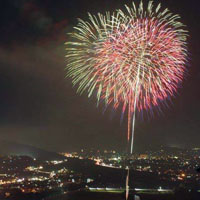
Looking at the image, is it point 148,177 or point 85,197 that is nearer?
point 85,197

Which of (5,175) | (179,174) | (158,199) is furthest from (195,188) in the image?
(5,175)

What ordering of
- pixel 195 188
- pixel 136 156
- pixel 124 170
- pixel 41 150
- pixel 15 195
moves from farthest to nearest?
pixel 41 150
pixel 136 156
pixel 124 170
pixel 195 188
pixel 15 195

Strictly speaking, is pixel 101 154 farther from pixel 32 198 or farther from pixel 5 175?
pixel 32 198

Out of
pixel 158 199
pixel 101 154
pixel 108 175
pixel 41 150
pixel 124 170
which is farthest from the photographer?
pixel 41 150

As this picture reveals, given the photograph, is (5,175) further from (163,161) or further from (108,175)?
(163,161)

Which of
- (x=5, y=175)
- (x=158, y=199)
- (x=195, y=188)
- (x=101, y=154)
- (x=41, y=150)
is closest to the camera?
(x=158, y=199)

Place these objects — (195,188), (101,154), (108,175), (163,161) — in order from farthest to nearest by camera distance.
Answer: (101,154)
(163,161)
(108,175)
(195,188)

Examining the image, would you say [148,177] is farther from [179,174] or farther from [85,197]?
[85,197]

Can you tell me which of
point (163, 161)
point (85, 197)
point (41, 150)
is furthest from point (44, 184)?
point (41, 150)

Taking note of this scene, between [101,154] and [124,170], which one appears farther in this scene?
[101,154]
